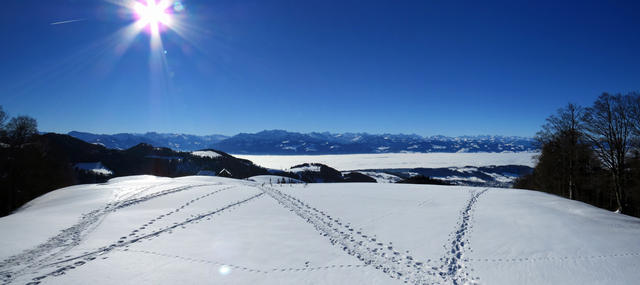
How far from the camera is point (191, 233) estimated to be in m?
12.3

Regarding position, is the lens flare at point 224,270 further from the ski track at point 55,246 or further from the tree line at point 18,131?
the tree line at point 18,131

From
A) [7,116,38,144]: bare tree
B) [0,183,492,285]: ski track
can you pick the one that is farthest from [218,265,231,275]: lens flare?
[7,116,38,144]: bare tree

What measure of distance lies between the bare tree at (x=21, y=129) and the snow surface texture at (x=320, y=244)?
71.9 ft

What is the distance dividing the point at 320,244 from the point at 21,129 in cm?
4153

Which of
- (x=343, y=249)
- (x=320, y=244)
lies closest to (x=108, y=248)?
(x=320, y=244)

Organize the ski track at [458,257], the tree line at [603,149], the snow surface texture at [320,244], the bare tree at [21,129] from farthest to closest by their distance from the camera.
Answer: the bare tree at [21,129] → the tree line at [603,149] → the snow surface texture at [320,244] → the ski track at [458,257]

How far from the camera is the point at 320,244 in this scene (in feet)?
36.4

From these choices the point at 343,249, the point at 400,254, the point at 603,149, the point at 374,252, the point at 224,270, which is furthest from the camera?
the point at 603,149

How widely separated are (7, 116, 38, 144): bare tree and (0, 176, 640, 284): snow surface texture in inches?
862

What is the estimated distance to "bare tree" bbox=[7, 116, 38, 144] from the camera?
99.2ft

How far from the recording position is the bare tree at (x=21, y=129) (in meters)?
30.2

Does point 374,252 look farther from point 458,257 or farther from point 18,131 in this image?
point 18,131

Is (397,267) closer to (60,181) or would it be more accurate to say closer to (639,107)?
(639,107)

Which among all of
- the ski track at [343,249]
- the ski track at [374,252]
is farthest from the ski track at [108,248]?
the ski track at [374,252]
